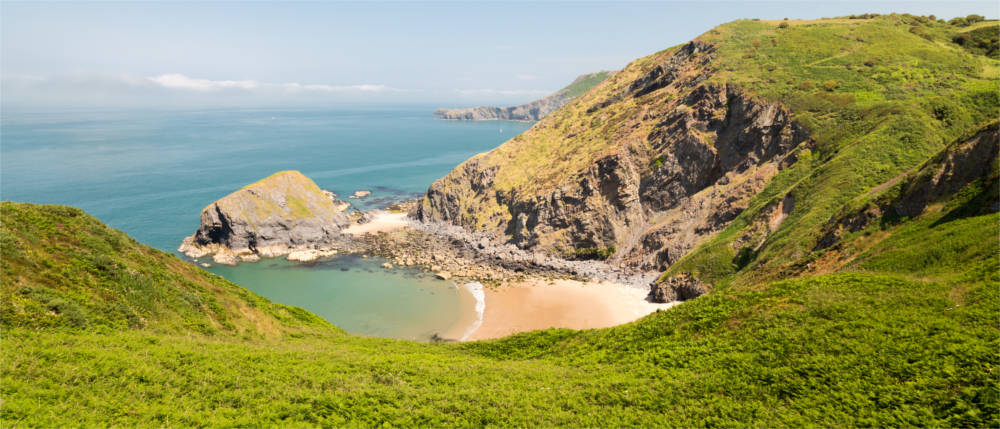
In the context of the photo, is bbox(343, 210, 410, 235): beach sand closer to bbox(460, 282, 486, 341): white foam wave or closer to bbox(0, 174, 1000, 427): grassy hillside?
bbox(460, 282, 486, 341): white foam wave

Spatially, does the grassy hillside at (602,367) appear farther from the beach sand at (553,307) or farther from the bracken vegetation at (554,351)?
the beach sand at (553,307)

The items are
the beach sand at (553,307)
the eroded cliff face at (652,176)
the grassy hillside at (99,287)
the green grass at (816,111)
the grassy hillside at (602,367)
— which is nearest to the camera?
the grassy hillside at (602,367)

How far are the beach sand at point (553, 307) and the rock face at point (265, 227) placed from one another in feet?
116

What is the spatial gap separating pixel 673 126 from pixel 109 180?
143m

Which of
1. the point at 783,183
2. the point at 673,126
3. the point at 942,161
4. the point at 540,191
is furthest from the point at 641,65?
the point at 942,161

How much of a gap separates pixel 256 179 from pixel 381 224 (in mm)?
58588

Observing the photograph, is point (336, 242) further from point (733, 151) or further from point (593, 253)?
point (733, 151)

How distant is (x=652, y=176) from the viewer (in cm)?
6131

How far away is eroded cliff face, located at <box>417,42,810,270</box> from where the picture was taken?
53.0 meters

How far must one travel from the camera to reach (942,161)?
24453 mm

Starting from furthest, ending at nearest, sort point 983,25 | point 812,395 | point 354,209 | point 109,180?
point 109,180 → point 354,209 → point 983,25 → point 812,395

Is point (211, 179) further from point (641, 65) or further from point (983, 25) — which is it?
point (983, 25)

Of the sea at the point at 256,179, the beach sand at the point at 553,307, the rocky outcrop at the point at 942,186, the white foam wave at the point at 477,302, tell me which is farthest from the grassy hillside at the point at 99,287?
the rocky outcrop at the point at 942,186

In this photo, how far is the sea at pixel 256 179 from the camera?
5019 centimetres
